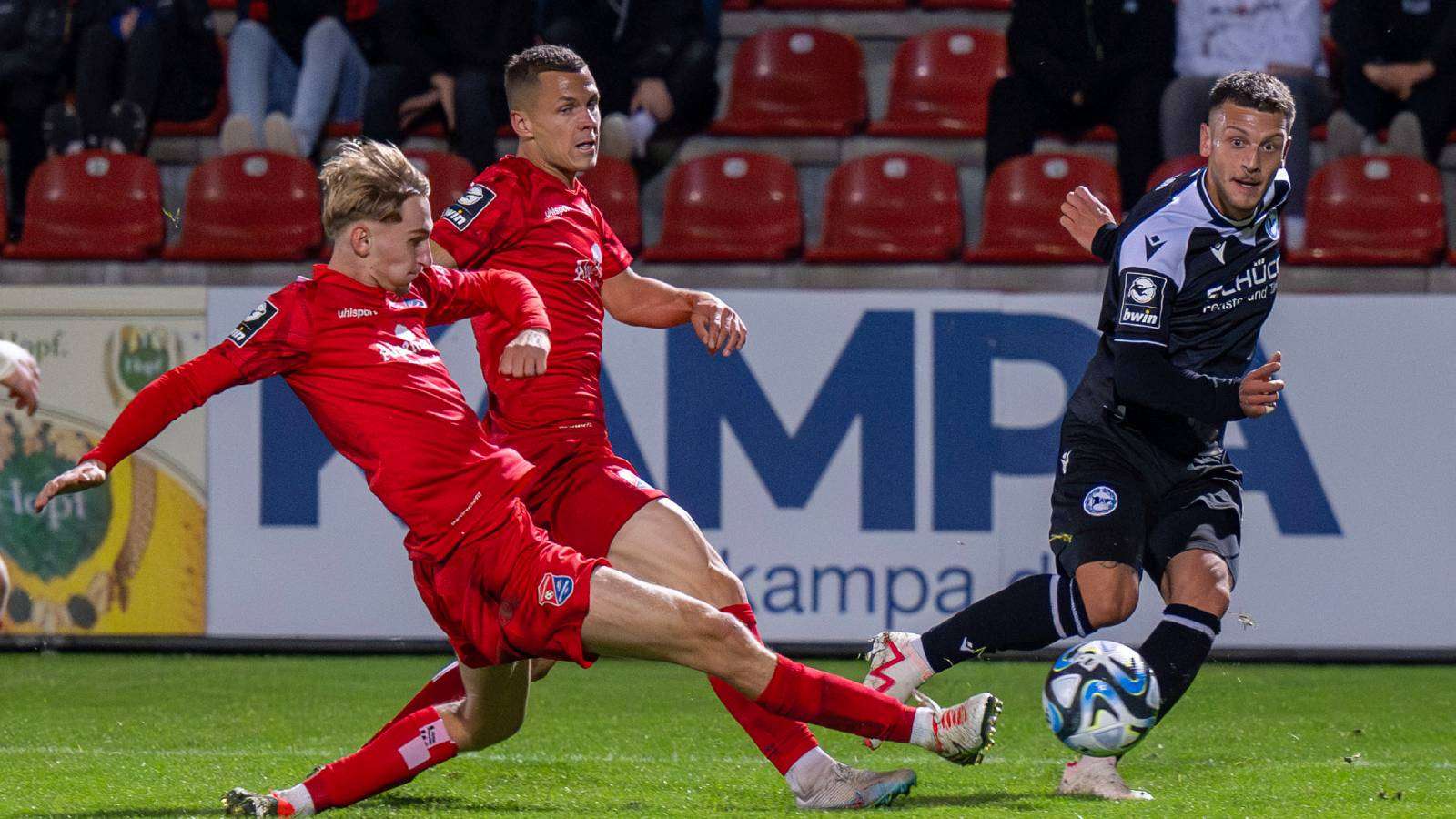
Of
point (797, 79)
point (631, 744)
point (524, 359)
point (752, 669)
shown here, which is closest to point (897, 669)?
point (752, 669)

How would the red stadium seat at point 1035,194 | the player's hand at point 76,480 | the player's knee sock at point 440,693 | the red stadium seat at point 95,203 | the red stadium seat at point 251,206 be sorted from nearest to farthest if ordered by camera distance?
1. the player's hand at point 76,480
2. the player's knee sock at point 440,693
3. the red stadium seat at point 1035,194
4. the red stadium seat at point 251,206
5. the red stadium seat at point 95,203

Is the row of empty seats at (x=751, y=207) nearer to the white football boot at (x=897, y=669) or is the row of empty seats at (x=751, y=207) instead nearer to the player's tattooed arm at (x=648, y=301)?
the player's tattooed arm at (x=648, y=301)

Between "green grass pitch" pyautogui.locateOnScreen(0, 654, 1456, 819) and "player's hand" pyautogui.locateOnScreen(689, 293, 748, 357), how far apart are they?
114 cm

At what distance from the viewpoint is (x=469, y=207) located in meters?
4.68

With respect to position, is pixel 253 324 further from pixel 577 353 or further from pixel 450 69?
pixel 450 69

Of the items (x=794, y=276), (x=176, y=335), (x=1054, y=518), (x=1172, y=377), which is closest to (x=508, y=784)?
(x=1054, y=518)

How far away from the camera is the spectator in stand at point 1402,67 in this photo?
855 cm

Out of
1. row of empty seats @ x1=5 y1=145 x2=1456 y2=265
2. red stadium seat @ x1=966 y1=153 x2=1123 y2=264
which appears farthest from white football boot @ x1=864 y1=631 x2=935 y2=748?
red stadium seat @ x1=966 y1=153 x2=1123 y2=264

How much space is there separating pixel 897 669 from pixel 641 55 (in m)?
5.19

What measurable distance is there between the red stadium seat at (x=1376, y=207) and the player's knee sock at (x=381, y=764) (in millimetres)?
5267

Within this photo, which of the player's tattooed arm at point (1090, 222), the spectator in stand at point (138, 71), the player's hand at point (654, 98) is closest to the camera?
the player's tattooed arm at point (1090, 222)

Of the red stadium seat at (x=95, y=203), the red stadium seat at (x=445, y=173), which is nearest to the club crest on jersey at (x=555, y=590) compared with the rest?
the red stadium seat at (x=445, y=173)

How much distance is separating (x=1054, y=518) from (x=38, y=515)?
4563 mm

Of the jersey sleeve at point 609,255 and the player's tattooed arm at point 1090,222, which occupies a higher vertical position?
the player's tattooed arm at point 1090,222
